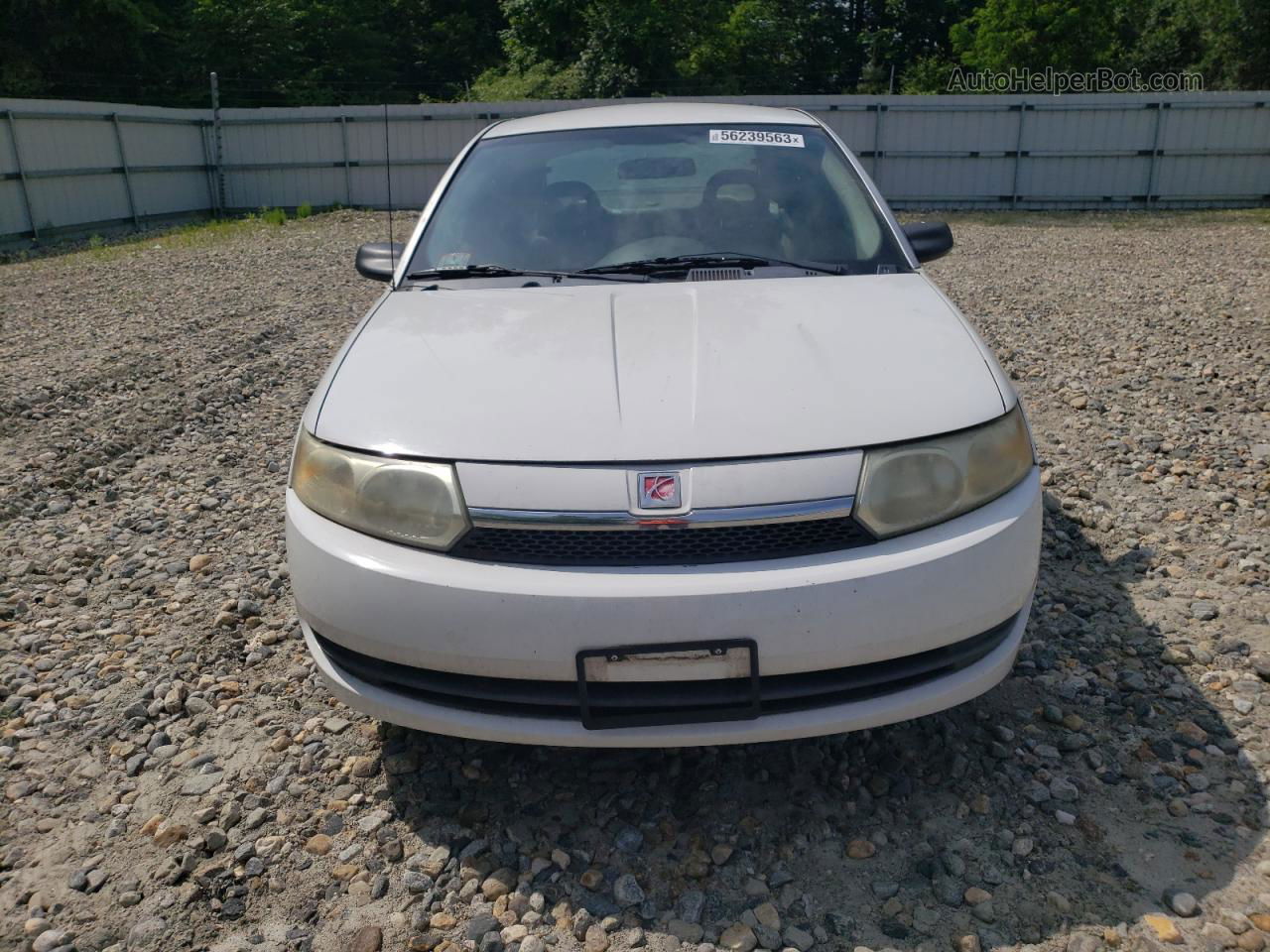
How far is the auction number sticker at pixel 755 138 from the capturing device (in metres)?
3.46

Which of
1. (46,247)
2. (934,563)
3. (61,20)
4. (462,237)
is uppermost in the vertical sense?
(61,20)

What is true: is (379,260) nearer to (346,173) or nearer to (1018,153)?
(346,173)

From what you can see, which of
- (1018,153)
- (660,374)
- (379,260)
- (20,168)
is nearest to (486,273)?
(379,260)

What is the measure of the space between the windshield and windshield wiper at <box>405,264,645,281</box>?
0.03 meters

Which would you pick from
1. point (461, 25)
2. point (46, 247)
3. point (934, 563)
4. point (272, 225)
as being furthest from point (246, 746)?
point (461, 25)

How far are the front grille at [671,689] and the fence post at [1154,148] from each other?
63.8ft

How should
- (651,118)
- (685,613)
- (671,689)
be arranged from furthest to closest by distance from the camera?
(651,118) → (671,689) → (685,613)

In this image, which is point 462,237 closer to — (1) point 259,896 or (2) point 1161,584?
(1) point 259,896

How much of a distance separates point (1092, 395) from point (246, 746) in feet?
15.3

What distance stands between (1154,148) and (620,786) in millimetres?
19779

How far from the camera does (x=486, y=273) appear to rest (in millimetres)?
3037

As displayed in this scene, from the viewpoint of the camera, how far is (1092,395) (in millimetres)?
5449

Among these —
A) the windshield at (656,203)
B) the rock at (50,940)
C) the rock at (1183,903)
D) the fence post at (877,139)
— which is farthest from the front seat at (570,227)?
the fence post at (877,139)

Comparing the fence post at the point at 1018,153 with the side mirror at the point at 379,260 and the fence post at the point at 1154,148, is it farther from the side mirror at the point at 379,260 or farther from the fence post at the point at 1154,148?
the side mirror at the point at 379,260
